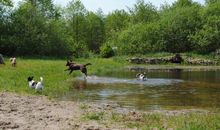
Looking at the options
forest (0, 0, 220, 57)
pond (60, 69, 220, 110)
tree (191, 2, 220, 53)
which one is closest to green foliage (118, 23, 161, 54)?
forest (0, 0, 220, 57)

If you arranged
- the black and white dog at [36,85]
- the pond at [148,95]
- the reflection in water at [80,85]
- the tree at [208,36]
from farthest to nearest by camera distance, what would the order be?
the tree at [208,36], the reflection in water at [80,85], the black and white dog at [36,85], the pond at [148,95]

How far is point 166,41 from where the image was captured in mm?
85688

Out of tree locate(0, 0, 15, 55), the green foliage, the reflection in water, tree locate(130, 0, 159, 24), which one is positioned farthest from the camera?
tree locate(130, 0, 159, 24)

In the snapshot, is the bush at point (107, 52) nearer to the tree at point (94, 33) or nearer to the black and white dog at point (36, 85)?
the tree at point (94, 33)

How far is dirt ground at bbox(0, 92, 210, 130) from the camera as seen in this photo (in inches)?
658

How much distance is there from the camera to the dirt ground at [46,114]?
1670 cm

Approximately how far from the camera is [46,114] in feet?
63.2

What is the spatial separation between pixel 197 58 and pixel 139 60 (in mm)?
9024

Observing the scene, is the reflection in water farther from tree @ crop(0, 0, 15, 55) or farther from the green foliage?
the green foliage

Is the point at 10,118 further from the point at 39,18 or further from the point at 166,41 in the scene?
the point at 166,41

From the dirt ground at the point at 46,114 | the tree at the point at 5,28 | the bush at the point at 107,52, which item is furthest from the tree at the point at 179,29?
the dirt ground at the point at 46,114

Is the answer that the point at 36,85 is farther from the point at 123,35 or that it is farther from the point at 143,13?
the point at 143,13

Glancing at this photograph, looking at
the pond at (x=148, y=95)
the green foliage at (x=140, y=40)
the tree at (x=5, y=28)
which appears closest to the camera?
the pond at (x=148, y=95)

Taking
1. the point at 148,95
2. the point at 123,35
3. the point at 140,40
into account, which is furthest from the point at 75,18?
the point at 148,95
